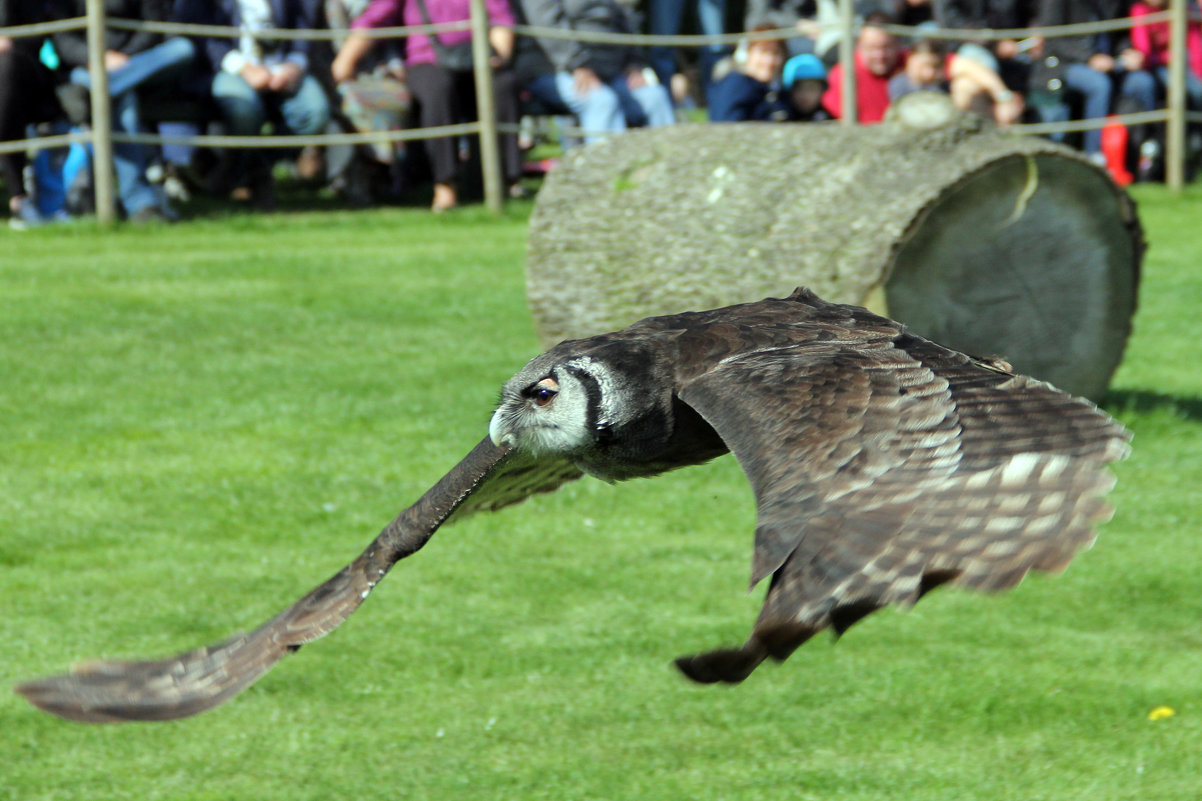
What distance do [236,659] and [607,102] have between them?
964cm

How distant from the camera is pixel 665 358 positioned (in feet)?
15.4

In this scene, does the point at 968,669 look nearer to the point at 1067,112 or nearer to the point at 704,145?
the point at 704,145

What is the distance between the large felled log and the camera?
796 centimetres

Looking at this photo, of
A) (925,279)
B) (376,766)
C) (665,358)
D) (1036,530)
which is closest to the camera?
(1036,530)

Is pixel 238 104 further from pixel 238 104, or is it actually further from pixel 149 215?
pixel 149 215

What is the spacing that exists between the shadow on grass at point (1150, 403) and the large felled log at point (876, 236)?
0.58ft

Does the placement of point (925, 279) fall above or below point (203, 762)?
above

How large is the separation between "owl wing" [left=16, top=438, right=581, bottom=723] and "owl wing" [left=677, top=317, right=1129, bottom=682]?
91 cm

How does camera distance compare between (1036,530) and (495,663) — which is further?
(495,663)

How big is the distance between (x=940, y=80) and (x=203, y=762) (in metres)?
10.6

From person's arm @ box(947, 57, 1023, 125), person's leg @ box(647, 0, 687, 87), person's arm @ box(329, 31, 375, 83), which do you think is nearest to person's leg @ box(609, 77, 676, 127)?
person's leg @ box(647, 0, 687, 87)

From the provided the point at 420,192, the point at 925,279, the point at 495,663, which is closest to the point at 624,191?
the point at 925,279

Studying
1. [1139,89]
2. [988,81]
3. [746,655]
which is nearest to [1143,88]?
[1139,89]

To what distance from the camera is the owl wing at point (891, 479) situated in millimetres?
3248
